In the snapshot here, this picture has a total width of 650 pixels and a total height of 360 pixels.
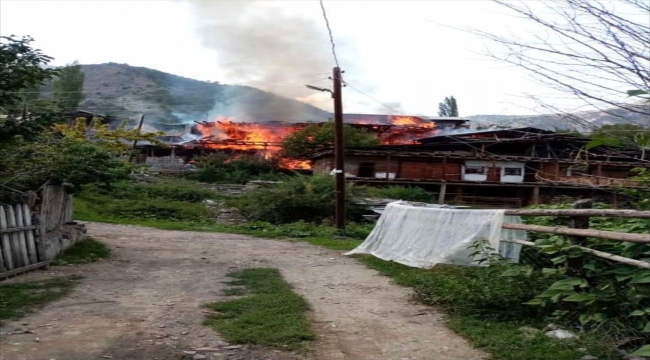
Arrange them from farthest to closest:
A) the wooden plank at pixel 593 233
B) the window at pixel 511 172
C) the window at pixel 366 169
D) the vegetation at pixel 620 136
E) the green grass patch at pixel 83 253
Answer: the window at pixel 511 172, the window at pixel 366 169, the green grass patch at pixel 83 253, the wooden plank at pixel 593 233, the vegetation at pixel 620 136

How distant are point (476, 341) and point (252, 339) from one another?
2.09 meters

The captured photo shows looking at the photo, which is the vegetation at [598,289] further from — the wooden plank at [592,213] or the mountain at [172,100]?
the mountain at [172,100]

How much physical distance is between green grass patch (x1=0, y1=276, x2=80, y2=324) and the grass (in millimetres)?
1938

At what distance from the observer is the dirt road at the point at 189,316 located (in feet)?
15.1

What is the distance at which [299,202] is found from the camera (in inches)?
860

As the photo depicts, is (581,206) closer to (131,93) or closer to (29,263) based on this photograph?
(29,263)

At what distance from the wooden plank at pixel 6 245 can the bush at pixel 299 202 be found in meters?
14.5

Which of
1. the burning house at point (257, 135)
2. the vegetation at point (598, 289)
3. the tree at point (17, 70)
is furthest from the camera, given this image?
the burning house at point (257, 135)

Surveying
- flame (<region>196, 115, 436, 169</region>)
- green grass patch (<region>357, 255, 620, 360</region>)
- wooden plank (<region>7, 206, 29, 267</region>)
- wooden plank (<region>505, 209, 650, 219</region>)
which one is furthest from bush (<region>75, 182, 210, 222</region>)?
wooden plank (<region>505, 209, 650, 219</region>)

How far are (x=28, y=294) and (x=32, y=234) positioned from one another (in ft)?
7.42

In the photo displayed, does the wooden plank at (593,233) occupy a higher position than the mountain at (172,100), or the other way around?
the mountain at (172,100)

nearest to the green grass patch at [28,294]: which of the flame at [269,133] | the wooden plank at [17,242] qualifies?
the wooden plank at [17,242]

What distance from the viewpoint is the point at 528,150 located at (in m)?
33.4

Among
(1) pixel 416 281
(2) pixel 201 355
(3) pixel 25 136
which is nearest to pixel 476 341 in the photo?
(2) pixel 201 355
